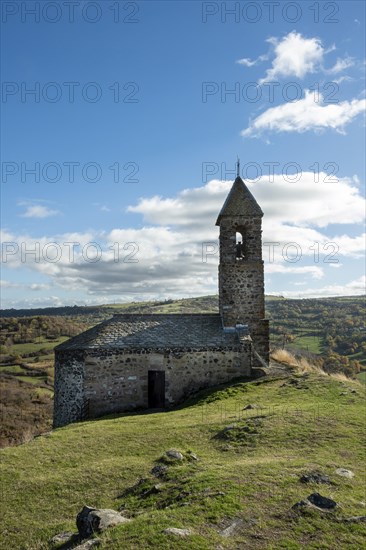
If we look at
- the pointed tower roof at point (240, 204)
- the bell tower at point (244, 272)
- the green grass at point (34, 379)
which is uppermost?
the pointed tower roof at point (240, 204)

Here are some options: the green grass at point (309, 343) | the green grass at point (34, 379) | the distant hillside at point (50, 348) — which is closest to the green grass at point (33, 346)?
the distant hillside at point (50, 348)

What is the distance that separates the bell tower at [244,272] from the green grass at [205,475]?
7.07 metres

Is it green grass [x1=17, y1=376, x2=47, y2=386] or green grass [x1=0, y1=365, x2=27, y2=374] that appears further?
green grass [x1=0, y1=365, x2=27, y2=374]

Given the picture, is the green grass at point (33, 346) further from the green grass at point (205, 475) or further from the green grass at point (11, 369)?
the green grass at point (205, 475)

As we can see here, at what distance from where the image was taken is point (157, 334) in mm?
22234

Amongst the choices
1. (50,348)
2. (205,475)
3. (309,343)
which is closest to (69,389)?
(205,475)

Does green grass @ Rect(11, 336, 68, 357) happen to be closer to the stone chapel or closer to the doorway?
the stone chapel

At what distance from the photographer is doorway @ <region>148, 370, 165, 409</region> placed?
850 inches

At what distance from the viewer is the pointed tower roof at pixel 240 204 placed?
2439 centimetres

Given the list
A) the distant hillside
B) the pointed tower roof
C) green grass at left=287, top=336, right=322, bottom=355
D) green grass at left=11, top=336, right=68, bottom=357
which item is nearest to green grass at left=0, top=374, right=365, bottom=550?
the distant hillside

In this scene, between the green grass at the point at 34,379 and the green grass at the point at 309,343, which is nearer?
the green grass at the point at 34,379

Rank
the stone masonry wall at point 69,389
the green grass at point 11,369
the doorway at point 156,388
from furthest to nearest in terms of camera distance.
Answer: the green grass at point 11,369
the doorway at point 156,388
the stone masonry wall at point 69,389

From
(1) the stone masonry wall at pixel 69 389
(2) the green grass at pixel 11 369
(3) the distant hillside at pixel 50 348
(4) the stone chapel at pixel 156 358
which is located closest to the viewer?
(1) the stone masonry wall at pixel 69 389

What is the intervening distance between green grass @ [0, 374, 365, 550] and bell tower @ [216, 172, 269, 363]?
7066 millimetres
